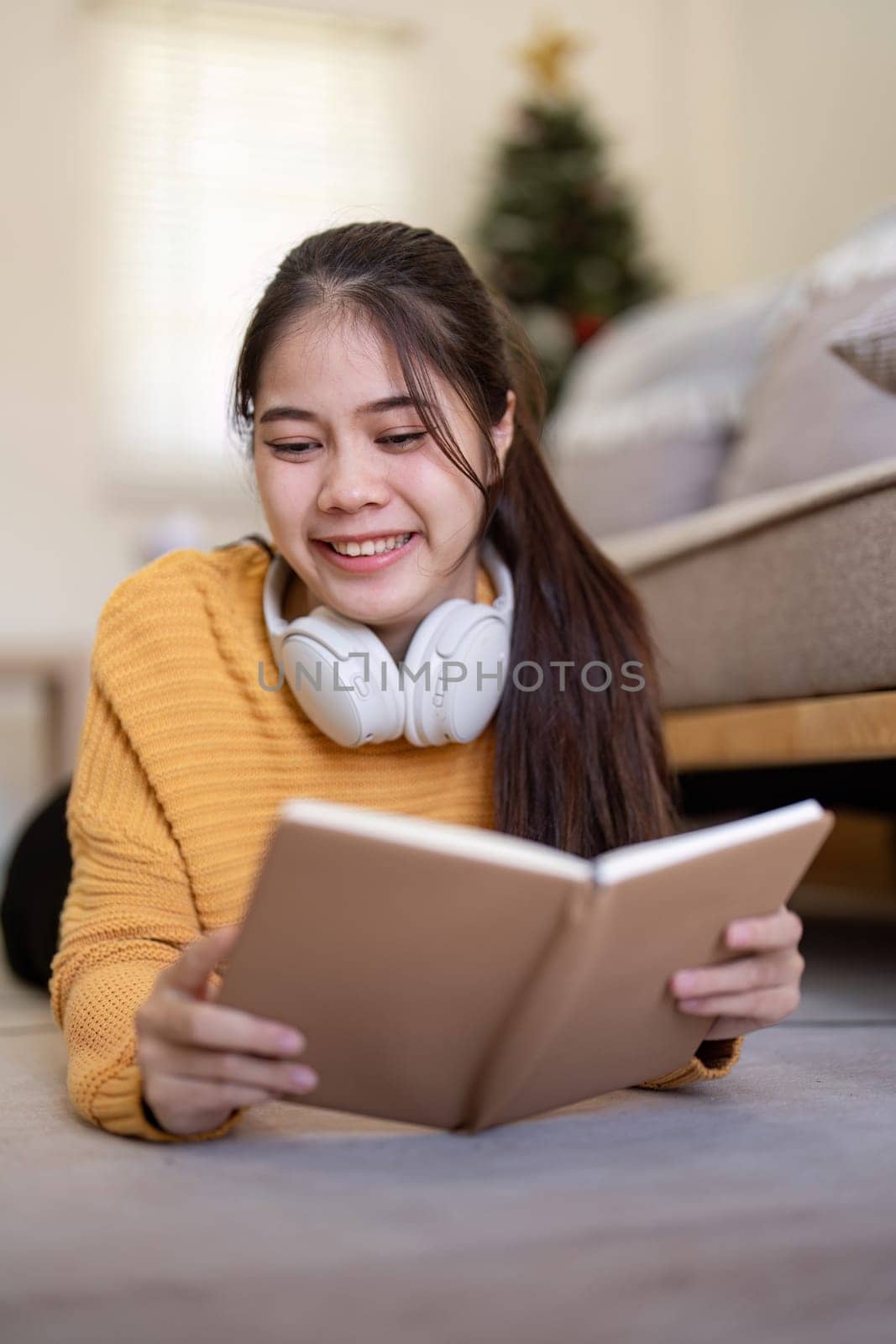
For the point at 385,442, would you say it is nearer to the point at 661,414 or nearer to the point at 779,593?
the point at 779,593

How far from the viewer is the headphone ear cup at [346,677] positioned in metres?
0.95

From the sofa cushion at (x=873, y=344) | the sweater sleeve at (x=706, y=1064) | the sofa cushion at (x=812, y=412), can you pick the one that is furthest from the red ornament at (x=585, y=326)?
the sweater sleeve at (x=706, y=1064)

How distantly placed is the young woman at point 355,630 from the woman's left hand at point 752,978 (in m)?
0.05

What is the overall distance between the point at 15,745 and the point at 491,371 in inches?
130

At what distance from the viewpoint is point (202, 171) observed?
14.0 feet

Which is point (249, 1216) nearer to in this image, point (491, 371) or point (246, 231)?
point (491, 371)

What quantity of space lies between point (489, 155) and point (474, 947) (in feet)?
13.3

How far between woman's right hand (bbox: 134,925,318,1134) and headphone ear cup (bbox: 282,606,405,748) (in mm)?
289

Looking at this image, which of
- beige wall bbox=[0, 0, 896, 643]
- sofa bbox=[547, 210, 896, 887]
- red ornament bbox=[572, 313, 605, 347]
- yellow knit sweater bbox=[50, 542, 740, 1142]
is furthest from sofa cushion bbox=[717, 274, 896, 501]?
red ornament bbox=[572, 313, 605, 347]

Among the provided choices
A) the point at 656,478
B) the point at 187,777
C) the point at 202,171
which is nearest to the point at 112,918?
the point at 187,777

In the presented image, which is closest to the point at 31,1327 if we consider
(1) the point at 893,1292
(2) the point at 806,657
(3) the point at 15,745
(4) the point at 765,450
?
(1) the point at 893,1292

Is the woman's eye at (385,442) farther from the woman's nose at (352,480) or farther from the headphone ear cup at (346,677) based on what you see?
the headphone ear cup at (346,677)

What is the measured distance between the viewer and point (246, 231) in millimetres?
4340

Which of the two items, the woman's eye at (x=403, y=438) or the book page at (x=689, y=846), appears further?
the woman's eye at (x=403, y=438)
